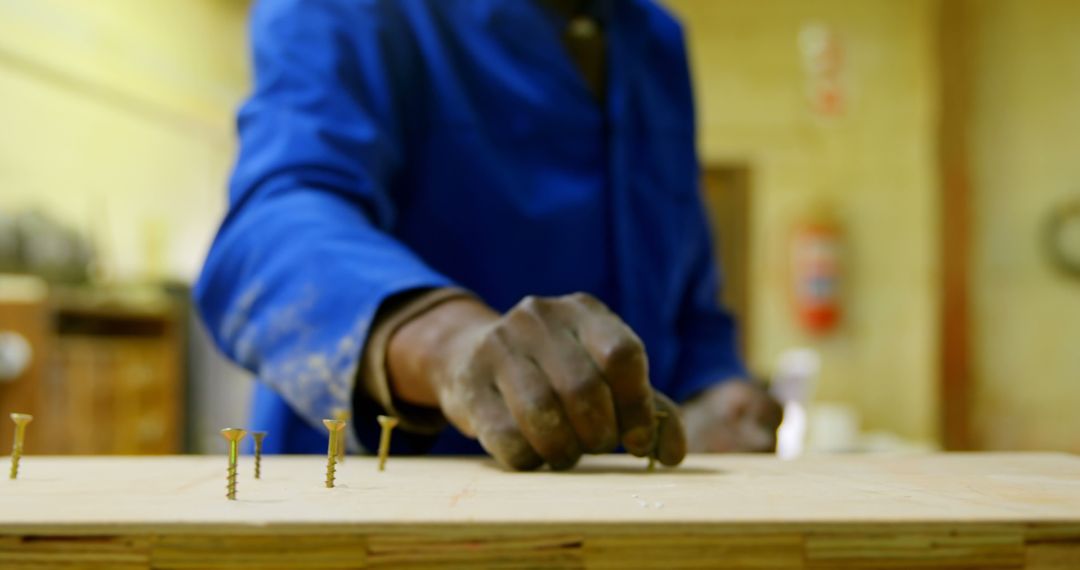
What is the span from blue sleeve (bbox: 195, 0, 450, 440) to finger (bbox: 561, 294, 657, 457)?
18 cm

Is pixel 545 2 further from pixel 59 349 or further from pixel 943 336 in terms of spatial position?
pixel 943 336

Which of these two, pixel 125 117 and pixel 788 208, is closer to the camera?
pixel 125 117

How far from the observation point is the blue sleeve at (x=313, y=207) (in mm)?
909

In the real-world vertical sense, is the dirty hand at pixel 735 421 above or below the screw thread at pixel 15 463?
below

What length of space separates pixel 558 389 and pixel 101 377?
3.66 meters

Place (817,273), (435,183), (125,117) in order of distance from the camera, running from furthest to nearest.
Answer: (817,273) < (125,117) < (435,183)

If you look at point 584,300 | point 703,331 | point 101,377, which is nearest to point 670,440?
point 584,300

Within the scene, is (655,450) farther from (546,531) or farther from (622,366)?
(546,531)

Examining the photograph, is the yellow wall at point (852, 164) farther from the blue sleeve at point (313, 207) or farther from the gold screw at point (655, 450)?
the gold screw at point (655, 450)

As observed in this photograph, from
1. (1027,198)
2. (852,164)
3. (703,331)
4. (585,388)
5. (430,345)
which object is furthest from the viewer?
(852,164)

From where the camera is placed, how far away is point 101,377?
3973 millimetres

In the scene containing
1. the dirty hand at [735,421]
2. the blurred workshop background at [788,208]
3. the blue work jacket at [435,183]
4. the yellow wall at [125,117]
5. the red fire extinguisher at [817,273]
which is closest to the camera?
the blue work jacket at [435,183]

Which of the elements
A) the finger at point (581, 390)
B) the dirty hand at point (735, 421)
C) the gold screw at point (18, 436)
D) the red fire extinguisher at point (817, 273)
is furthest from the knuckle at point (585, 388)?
the red fire extinguisher at point (817, 273)

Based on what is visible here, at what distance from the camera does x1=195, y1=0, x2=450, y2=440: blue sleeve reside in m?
0.91
